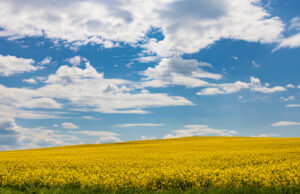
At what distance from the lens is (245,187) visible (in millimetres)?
11742

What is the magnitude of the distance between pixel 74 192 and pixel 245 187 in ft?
23.7

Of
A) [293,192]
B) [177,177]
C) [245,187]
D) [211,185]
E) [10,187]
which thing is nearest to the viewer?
[293,192]

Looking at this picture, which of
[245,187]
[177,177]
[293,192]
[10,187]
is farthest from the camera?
[10,187]

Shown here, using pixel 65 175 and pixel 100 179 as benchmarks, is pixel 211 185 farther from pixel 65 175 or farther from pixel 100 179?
pixel 65 175

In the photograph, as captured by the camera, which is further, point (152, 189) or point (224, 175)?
point (224, 175)

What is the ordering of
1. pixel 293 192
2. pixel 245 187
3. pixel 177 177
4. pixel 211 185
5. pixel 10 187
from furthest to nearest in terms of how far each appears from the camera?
pixel 10 187 < pixel 177 177 < pixel 211 185 < pixel 245 187 < pixel 293 192

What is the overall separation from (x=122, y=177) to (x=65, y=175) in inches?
134

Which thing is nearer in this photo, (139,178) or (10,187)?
(139,178)

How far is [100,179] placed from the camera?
14.2 metres

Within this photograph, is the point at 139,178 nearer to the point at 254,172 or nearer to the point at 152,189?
the point at 152,189

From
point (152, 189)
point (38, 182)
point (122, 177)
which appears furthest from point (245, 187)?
point (38, 182)

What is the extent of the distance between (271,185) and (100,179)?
311 inches

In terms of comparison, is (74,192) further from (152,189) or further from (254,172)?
(254,172)

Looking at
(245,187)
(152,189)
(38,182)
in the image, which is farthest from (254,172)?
(38,182)
